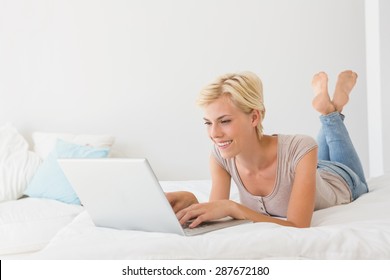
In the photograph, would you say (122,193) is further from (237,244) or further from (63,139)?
(63,139)

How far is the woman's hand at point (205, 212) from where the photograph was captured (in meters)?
1.52

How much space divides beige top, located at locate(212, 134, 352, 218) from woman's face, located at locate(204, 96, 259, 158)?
0.58 feet

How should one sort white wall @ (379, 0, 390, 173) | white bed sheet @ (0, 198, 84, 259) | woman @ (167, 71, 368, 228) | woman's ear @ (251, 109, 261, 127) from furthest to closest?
white wall @ (379, 0, 390, 173) → white bed sheet @ (0, 198, 84, 259) → woman's ear @ (251, 109, 261, 127) → woman @ (167, 71, 368, 228)

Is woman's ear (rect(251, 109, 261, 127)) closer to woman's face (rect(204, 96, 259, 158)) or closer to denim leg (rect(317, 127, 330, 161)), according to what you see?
woman's face (rect(204, 96, 259, 158))

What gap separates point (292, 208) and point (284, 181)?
18cm

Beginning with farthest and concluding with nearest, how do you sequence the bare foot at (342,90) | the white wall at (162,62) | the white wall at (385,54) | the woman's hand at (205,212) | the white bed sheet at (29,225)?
the white wall at (162,62) → the white wall at (385,54) → the bare foot at (342,90) → the white bed sheet at (29,225) → the woman's hand at (205,212)

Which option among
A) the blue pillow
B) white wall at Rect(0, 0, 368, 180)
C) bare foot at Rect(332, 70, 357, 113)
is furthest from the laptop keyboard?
white wall at Rect(0, 0, 368, 180)

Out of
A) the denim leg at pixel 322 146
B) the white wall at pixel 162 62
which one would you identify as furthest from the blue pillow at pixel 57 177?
the denim leg at pixel 322 146

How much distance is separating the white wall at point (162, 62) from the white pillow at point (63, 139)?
0.23m

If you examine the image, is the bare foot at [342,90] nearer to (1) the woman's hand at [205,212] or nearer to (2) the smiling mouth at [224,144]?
(2) the smiling mouth at [224,144]

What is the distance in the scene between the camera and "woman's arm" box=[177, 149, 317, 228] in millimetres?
1543

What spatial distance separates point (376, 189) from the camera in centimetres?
242
